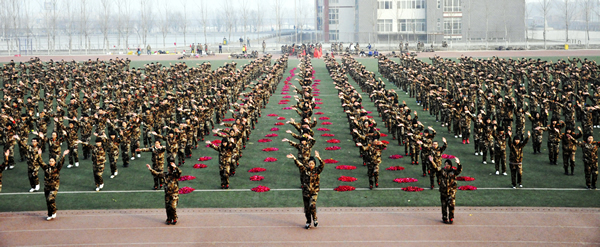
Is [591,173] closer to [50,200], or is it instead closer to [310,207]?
[310,207]

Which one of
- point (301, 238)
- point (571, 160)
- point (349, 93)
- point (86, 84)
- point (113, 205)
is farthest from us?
point (86, 84)

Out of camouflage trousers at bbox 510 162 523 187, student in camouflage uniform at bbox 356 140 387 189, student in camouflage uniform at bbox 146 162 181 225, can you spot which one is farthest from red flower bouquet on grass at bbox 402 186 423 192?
student in camouflage uniform at bbox 146 162 181 225

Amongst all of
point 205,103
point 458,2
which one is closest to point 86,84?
point 205,103

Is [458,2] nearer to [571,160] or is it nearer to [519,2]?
[519,2]

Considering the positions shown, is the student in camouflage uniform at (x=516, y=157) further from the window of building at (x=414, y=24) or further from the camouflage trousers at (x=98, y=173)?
the window of building at (x=414, y=24)

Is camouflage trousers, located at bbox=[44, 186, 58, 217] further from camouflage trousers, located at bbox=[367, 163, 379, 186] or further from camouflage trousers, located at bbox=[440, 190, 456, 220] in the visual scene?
camouflage trousers, located at bbox=[440, 190, 456, 220]

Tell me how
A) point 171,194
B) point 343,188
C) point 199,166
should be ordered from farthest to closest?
1. point 199,166
2. point 343,188
3. point 171,194

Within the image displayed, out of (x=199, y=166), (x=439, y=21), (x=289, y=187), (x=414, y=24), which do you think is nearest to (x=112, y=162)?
(x=199, y=166)

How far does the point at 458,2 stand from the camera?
10100 cm

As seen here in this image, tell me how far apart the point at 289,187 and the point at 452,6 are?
296 ft

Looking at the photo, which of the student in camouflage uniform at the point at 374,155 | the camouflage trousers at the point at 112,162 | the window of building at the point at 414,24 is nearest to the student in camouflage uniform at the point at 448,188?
the student in camouflage uniform at the point at 374,155

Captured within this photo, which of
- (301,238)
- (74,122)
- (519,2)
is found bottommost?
(301,238)

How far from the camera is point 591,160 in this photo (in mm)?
17406

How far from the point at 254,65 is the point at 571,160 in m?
33.4
